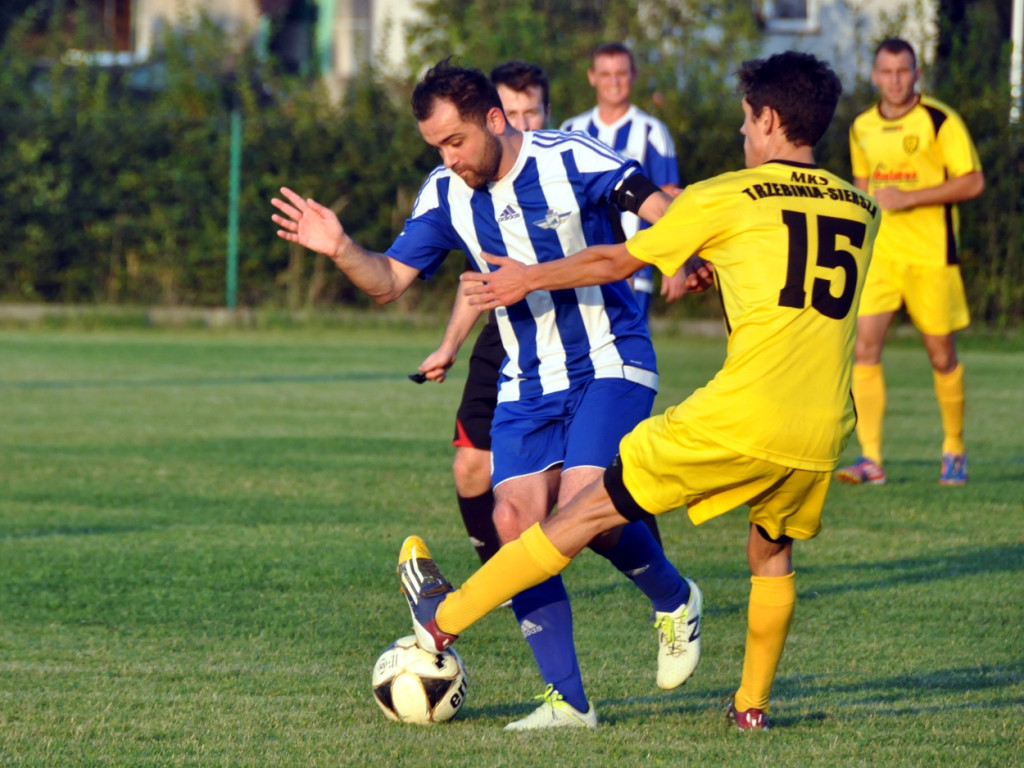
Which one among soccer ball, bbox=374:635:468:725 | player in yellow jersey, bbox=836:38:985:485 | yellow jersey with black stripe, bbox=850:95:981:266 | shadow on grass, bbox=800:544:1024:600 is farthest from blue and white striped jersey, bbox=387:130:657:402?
yellow jersey with black stripe, bbox=850:95:981:266

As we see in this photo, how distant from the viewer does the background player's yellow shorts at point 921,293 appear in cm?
909

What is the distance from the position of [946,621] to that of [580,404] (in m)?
1.76

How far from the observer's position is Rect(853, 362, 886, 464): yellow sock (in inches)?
351

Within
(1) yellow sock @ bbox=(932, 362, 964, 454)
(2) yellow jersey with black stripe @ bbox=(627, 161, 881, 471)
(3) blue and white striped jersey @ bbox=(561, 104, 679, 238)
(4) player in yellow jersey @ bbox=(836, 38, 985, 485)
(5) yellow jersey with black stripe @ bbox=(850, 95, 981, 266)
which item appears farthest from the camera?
(5) yellow jersey with black stripe @ bbox=(850, 95, 981, 266)

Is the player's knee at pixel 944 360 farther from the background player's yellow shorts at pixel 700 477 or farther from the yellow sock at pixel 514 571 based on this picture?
the yellow sock at pixel 514 571

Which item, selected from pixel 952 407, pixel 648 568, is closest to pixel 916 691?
pixel 648 568

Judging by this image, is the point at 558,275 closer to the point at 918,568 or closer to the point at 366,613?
the point at 366,613

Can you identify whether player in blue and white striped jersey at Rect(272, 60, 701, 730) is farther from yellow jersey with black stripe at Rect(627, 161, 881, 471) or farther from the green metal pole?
the green metal pole

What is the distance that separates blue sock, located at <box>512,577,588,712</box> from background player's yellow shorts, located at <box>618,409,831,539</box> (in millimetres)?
519

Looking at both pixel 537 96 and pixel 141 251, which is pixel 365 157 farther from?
pixel 537 96

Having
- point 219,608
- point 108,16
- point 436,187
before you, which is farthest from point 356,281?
point 108,16

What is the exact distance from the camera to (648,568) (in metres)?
4.69

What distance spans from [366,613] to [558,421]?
1333 millimetres

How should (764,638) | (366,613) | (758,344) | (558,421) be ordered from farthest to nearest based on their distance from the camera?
1. (366,613)
2. (558,421)
3. (764,638)
4. (758,344)
